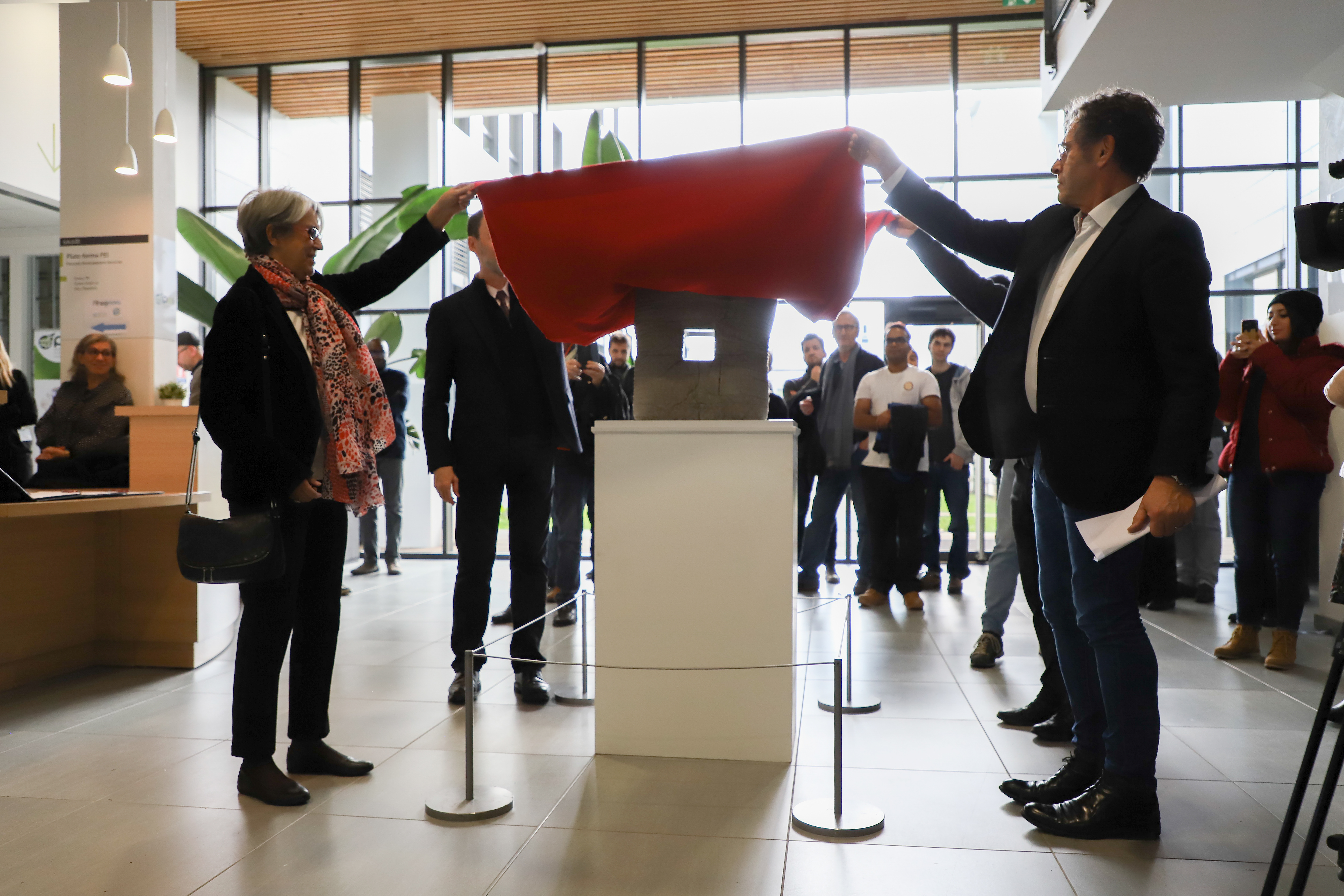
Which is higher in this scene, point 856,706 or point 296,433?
point 296,433

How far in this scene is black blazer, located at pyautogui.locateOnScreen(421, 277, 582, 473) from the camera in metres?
3.35

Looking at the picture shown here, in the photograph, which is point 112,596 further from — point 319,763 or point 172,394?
point 319,763

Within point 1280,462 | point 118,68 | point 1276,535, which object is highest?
point 118,68

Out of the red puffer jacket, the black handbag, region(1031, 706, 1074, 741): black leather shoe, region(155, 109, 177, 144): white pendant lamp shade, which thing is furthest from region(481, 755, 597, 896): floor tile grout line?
region(155, 109, 177, 144): white pendant lamp shade

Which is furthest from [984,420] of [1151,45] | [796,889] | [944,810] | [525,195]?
[1151,45]

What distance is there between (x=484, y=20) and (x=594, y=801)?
27.2 feet

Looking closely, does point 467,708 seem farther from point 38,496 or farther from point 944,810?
point 38,496

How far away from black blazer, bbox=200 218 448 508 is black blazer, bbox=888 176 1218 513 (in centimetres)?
182

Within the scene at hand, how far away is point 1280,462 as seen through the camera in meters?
4.30

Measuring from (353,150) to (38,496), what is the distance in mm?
7201

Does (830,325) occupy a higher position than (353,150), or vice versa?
(353,150)

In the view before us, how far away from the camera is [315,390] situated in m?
2.49

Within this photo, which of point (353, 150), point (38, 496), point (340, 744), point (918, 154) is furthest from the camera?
point (353, 150)

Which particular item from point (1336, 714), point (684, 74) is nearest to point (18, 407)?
point (1336, 714)
